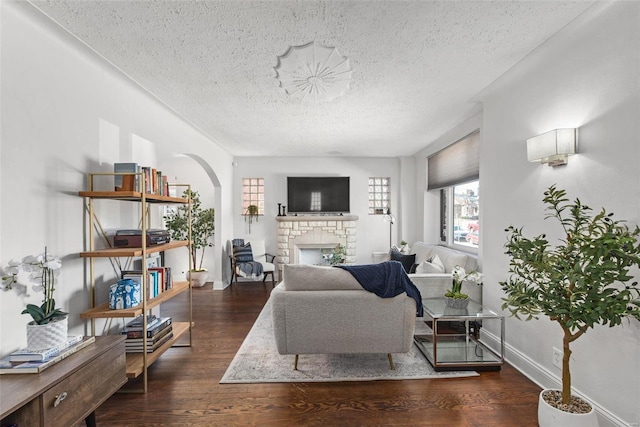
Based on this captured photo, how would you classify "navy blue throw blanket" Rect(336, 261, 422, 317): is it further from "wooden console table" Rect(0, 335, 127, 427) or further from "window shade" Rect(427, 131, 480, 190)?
"window shade" Rect(427, 131, 480, 190)

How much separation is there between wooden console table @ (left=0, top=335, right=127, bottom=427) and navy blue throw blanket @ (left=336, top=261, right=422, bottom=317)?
69.1 inches

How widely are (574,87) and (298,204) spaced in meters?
4.82

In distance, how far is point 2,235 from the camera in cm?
170

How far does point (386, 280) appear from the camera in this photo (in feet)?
8.38

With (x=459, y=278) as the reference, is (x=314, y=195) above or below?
above

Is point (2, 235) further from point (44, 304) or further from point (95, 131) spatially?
point (95, 131)

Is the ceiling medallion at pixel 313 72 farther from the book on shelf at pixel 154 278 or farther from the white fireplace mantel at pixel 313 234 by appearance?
the white fireplace mantel at pixel 313 234

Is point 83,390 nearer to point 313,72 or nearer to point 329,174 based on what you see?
point 313,72

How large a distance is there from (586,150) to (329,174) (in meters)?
4.75

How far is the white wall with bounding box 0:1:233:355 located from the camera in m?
1.75

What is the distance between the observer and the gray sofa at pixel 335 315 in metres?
2.56

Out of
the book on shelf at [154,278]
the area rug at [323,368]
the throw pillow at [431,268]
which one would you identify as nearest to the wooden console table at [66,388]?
the book on shelf at [154,278]

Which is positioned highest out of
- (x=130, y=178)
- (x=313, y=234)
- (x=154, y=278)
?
(x=130, y=178)

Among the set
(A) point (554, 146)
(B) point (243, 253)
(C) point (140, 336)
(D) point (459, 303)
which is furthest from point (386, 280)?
(B) point (243, 253)
